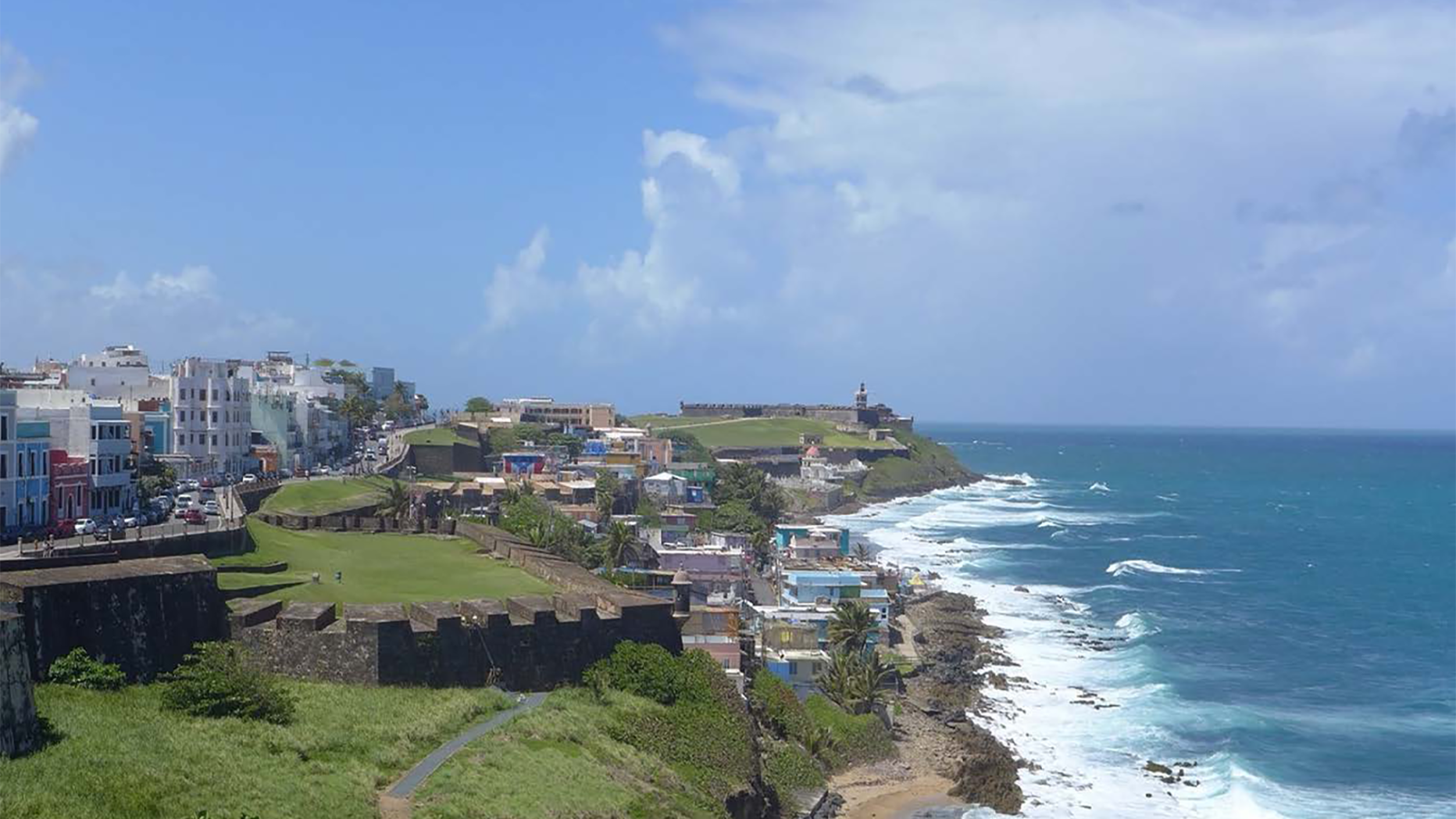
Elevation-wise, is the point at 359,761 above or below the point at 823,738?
Answer: above

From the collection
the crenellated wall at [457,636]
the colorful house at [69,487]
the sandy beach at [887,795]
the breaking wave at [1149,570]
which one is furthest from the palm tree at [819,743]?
the breaking wave at [1149,570]

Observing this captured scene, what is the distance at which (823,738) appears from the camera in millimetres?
39156

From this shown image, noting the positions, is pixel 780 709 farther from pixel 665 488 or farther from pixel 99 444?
pixel 665 488

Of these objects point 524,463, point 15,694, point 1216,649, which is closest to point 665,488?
point 524,463

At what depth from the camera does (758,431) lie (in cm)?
16162

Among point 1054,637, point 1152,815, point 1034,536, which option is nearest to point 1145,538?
point 1034,536

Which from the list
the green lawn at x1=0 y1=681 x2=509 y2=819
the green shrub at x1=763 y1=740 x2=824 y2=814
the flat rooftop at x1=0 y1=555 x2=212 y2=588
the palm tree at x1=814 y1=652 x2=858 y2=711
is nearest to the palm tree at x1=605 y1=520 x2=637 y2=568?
the palm tree at x1=814 y1=652 x2=858 y2=711

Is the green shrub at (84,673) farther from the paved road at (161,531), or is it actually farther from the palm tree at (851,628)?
the palm tree at (851,628)

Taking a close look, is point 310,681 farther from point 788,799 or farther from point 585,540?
point 585,540

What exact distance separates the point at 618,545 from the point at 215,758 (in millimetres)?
33150

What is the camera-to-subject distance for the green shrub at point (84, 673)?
22.1 meters

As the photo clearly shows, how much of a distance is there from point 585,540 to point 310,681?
28.7 meters


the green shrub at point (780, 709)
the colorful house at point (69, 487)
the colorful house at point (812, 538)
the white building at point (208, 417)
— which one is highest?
the white building at point (208, 417)

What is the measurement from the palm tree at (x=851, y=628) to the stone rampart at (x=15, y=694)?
3095 centimetres
